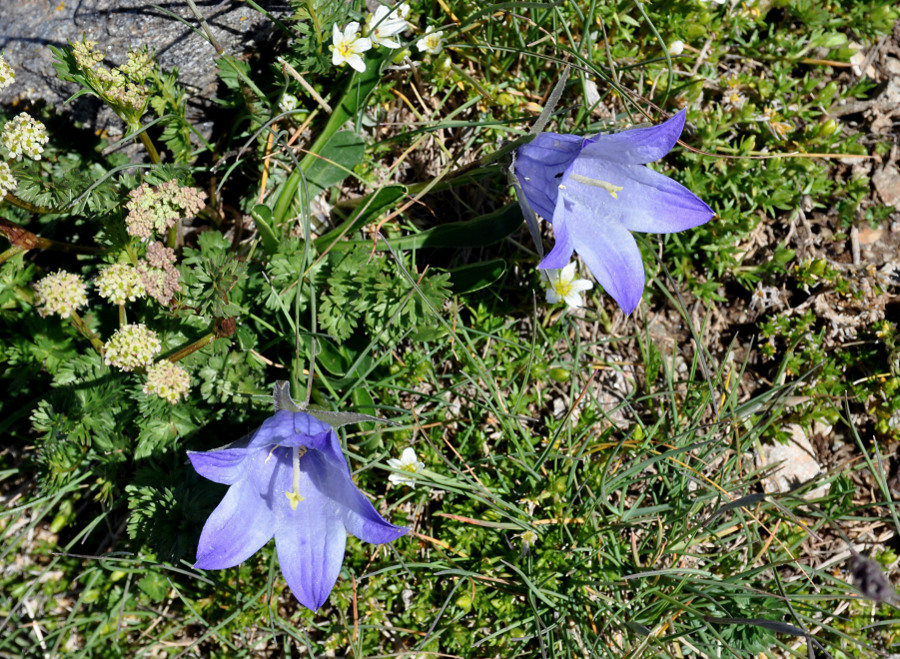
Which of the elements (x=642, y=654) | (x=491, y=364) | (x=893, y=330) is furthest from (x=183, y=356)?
(x=893, y=330)

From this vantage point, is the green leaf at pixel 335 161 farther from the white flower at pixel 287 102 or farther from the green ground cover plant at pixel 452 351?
the white flower at pixel 287 102

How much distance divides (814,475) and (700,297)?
108 centimetres

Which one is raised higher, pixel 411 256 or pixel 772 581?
pixel 411 256

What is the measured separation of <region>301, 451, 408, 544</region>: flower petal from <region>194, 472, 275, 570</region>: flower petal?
0.72 feet

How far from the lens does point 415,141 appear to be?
356 cm

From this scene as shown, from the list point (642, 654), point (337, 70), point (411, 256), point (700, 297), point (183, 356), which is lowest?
point (642, 654)

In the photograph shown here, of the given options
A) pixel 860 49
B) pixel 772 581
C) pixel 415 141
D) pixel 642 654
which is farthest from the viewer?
pixel 860 49

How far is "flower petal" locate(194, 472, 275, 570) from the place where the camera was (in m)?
2.37

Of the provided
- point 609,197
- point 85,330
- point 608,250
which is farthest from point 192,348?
point 609,197

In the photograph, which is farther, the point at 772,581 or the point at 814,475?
the point at 814,475

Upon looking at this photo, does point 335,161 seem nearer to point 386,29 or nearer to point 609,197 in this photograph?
point 386,29

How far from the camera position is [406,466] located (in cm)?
314

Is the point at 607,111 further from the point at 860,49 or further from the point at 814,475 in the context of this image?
the point at 814,475

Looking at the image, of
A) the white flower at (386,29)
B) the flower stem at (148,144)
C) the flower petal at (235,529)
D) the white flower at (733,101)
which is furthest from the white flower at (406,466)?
the white flower at (733,101)
